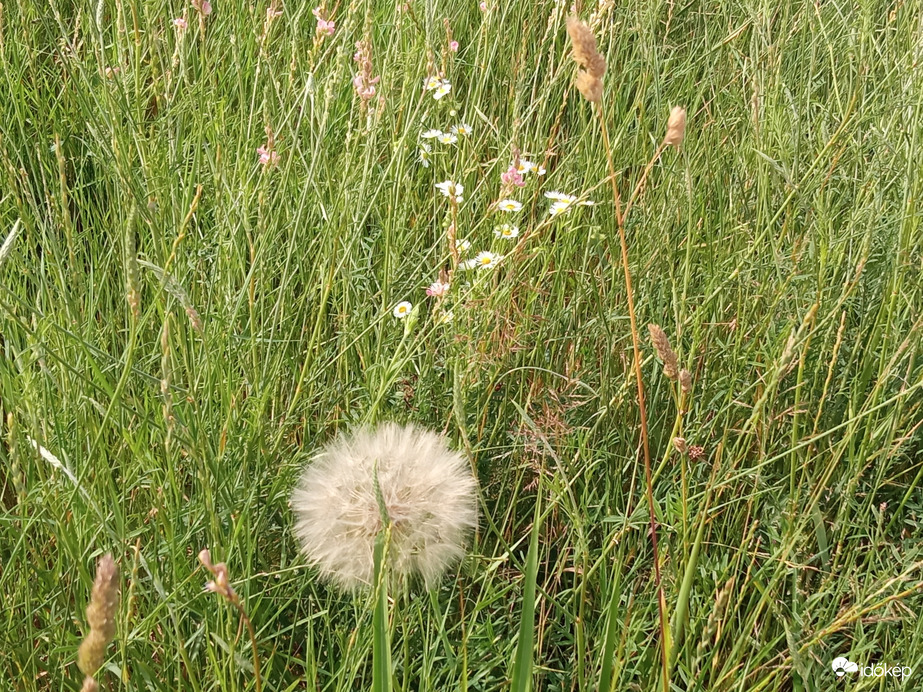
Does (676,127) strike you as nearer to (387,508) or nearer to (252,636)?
(387,508)

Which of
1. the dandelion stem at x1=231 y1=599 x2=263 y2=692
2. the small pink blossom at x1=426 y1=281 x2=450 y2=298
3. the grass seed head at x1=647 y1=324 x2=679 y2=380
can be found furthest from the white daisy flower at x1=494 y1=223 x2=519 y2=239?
the dandelion stem at x1=231 y1=599 x2=263 y2=692

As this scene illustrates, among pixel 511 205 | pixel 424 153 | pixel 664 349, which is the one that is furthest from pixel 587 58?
pixel 424 153

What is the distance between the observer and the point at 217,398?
164cm

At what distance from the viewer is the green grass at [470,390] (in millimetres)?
1292

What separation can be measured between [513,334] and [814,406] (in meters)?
0.63

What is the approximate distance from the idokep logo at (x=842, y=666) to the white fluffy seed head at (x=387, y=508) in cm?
61

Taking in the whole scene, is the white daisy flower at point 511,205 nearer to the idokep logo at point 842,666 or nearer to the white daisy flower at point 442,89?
→ the white daisy flower at point 442,89

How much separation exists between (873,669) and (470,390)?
0.79m

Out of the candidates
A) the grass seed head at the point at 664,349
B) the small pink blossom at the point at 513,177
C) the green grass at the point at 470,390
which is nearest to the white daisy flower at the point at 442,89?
the green grass at the point at 470,390

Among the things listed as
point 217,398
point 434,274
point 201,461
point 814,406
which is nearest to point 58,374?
point 217,398

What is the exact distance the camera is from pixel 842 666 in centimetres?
137

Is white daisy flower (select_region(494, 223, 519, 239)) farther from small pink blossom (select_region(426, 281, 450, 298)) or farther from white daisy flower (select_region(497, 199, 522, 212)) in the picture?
small pink blossom (select_region(426, 281, 450, 298))

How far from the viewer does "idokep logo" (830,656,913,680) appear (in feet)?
4.28

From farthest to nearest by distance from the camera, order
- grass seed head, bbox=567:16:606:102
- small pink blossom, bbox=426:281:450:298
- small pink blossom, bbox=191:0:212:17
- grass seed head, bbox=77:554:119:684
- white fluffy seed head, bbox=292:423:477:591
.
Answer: small pink blossom, bbox=191:0:212:17, small pink blossom, bbox=426:281:450:298, white fluffy seed head, bbox=292:423:477:591, grass seed head, bbox=567:16:606:102, grass seed head, bbox=77:554:119:684
